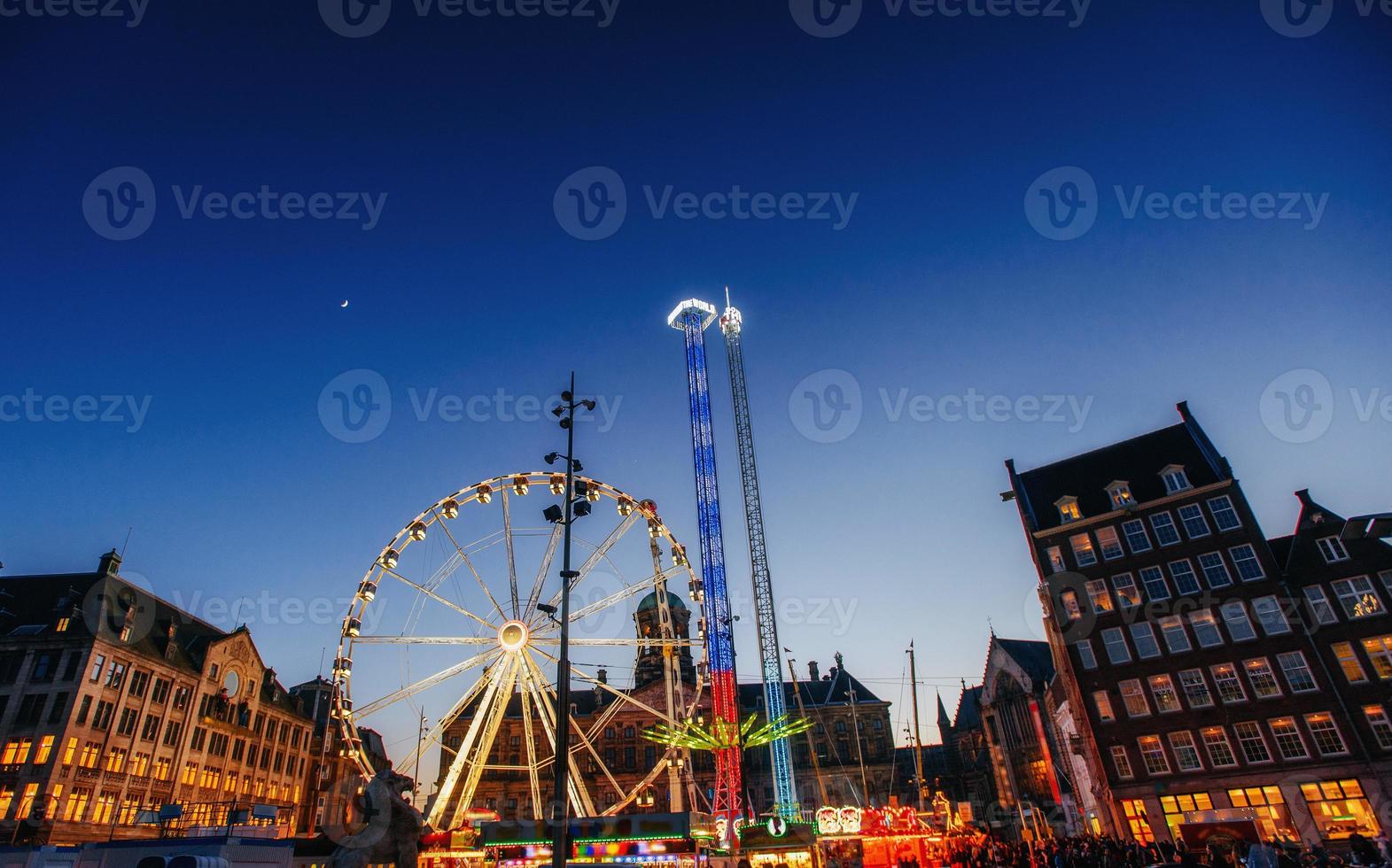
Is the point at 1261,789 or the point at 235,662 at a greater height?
the point at 235,662

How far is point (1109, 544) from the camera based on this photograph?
45812mm

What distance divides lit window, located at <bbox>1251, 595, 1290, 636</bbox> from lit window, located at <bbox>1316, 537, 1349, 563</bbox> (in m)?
3.49

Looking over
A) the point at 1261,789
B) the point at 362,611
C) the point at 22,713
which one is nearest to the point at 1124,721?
the point at 1261,789

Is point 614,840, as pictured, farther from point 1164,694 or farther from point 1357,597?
point 1357,597

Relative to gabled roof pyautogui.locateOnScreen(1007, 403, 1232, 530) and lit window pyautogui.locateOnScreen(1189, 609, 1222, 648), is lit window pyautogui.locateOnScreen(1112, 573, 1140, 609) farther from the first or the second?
gabled roof pyautogui.locateOnScreen(1007, 403, 1232, 530)

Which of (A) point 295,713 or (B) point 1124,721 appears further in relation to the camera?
(A) point 295,713

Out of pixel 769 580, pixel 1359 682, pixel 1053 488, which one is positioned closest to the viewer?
pixel 1359 682

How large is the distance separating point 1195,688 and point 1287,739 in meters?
4.31

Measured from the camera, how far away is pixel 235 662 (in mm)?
61469

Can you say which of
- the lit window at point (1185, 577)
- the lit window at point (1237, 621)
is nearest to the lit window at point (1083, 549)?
the lit window at point (1185, 577)

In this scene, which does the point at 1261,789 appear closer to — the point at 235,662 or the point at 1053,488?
the point at 1053,488

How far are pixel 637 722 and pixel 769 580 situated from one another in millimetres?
28449

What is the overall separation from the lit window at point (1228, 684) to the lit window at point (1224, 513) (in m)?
7.91

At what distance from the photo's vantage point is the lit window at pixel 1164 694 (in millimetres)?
41156
